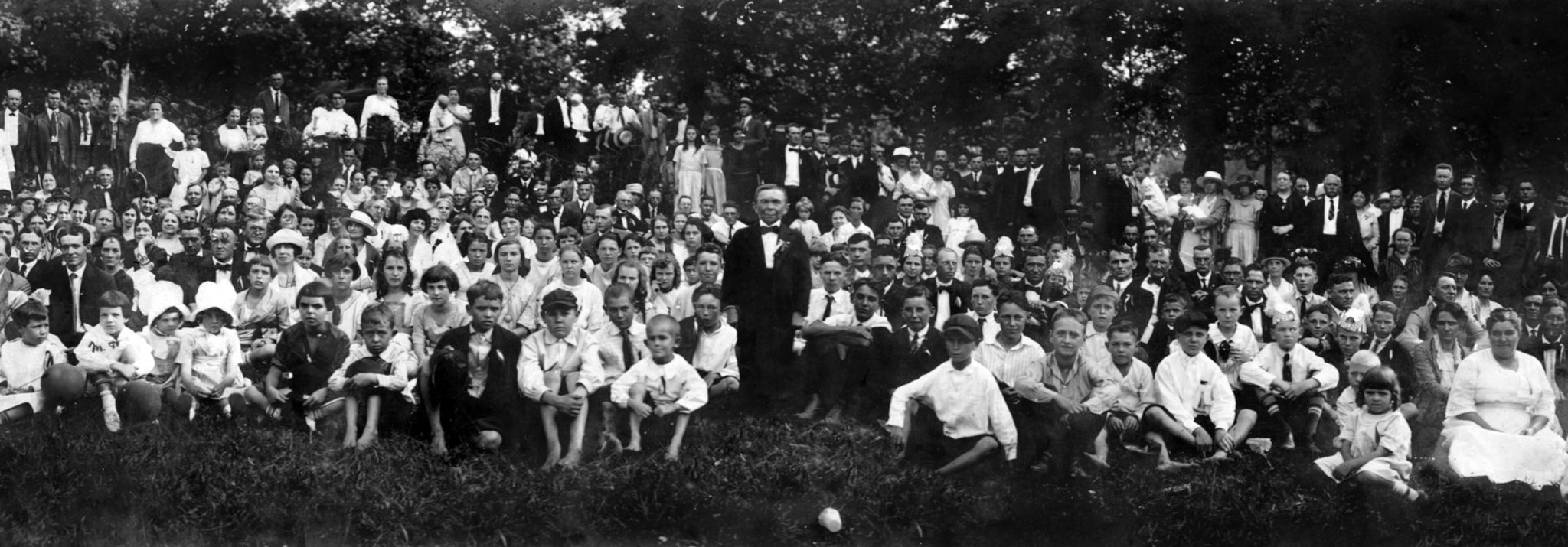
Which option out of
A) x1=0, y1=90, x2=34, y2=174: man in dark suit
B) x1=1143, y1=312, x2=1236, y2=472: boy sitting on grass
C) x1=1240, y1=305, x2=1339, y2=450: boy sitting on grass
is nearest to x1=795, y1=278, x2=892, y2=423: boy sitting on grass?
x1=1143, y1=312, x2=1236, y2=472: boy sitting on grass

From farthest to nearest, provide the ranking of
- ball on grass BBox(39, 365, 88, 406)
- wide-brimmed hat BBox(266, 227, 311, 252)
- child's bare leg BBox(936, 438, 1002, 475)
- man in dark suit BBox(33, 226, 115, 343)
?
wide-brimmed hat BBox(266, 227, 311, 252), man in dark suit BBox(33, 226, 115, 343), ball on grass BBox(39, 365, 88, 406), child's bare leg BBox(936, 438, 1002, 475)

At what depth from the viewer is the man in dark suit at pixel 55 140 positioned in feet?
33.9

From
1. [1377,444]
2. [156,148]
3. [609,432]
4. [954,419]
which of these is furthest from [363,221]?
[1377,444]

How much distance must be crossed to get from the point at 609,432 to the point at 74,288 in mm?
3482

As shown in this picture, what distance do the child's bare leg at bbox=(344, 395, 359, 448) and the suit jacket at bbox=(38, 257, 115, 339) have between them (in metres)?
1.80

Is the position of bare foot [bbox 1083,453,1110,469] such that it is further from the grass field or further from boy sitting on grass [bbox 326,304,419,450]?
boy sitting on grass [bbox 326,304,419,450]

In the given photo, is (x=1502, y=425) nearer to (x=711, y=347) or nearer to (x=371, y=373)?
(x=711, y=347)

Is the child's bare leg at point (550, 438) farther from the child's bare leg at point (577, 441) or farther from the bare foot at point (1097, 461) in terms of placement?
the bare foot at point (1097, 461)

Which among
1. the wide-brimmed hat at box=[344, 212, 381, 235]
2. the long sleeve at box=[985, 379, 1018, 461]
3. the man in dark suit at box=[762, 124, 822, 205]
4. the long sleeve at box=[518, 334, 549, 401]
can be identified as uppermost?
the man in dark suit at box=[762, 124, 822, 205]

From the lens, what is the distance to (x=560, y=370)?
785cm

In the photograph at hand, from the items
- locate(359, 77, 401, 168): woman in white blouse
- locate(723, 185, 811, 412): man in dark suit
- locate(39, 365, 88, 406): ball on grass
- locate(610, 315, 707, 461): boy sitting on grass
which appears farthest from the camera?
locate(359, 77, 401, 168): woman in white blouse

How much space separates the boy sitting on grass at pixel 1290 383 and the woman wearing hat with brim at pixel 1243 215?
227cm

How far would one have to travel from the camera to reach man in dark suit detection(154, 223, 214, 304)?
9055 mm

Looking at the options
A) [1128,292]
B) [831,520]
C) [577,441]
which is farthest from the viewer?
[1128,292]
